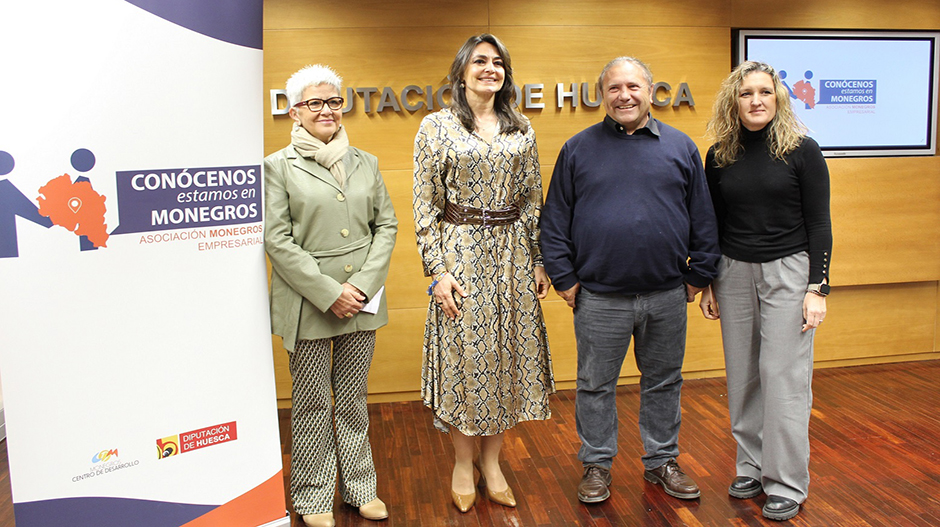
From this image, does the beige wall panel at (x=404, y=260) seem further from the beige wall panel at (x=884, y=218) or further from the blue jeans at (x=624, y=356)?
the beige wall panel at (x=884, y=218)

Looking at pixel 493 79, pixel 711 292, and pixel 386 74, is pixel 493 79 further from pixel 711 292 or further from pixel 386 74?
pixel 386 74

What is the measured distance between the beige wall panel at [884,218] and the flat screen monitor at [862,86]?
0.13m

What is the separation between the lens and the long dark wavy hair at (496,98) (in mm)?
2832

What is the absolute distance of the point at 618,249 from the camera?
2869mm

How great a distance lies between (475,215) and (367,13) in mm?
1967

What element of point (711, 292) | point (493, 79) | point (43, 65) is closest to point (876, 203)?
point (711, 292)

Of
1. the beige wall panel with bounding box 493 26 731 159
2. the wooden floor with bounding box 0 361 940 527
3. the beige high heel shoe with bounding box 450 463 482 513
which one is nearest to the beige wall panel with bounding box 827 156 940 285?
the wooden floor with bounding box 0 361 940 527

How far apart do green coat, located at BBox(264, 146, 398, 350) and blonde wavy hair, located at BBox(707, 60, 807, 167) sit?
140 centimetres

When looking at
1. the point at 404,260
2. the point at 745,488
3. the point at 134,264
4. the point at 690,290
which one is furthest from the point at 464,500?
the point at 404,260

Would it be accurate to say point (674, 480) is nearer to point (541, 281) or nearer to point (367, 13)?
point (541, 281)

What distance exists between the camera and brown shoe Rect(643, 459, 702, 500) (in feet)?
10.1

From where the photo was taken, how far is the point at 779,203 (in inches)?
110

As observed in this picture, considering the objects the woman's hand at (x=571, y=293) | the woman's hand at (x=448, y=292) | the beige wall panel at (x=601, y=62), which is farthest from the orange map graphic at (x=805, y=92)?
the woman's hand at (x=448, y=292)

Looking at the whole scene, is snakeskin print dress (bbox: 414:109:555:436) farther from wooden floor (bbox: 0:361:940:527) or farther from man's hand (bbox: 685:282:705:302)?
man's hand (bbox: 685:282:705:302)
